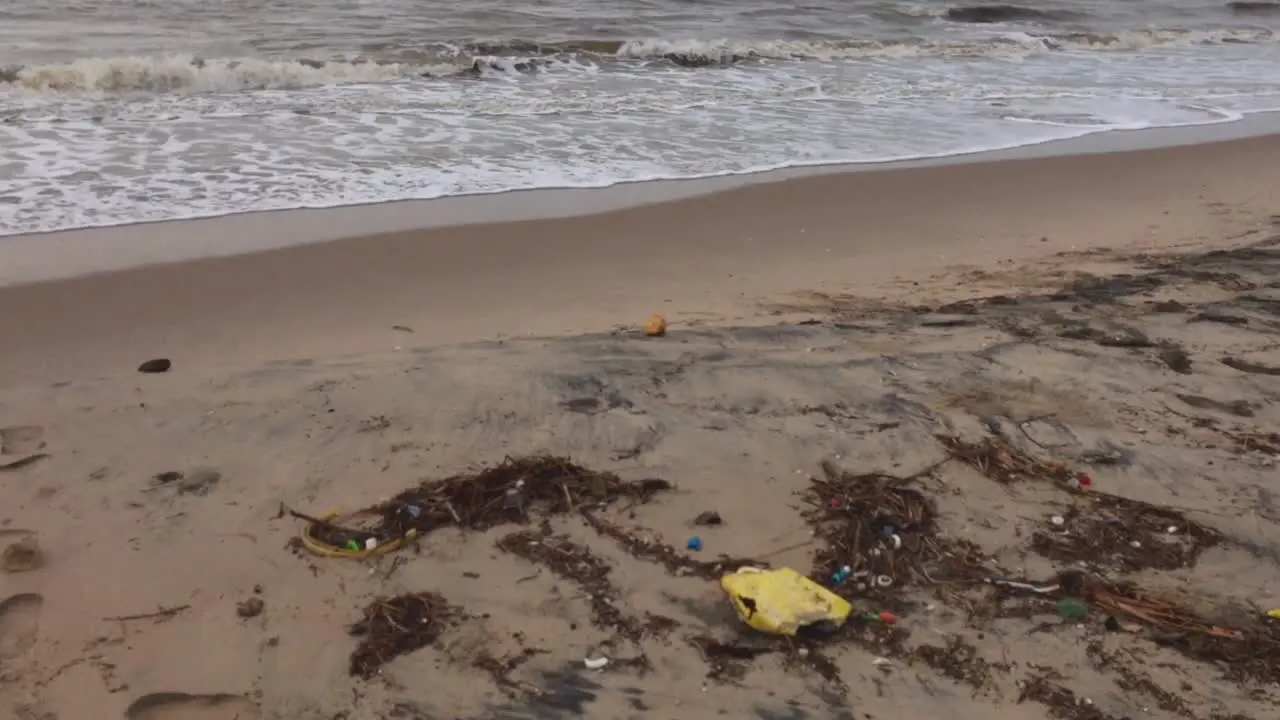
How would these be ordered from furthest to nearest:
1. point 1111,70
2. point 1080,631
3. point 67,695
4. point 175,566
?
1. point 1111,70
2. point 175,566
3. point 1080,631
4. point 67,695

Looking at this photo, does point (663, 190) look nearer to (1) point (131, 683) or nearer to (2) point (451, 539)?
(2) point (451, 539)

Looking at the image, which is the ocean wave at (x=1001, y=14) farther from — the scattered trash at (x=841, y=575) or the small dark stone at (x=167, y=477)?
the small dark stone at (x=167, y=477)

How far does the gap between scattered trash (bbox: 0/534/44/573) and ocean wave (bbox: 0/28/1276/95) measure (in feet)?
25.0

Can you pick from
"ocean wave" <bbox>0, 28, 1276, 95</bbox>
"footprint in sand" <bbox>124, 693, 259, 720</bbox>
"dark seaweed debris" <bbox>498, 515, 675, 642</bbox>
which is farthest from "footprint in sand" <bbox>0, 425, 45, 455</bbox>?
"ocean wave" <bbox>0, 28, 1276, 95</bbox>

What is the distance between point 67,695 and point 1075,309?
4375mm

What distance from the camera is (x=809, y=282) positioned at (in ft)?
17.7

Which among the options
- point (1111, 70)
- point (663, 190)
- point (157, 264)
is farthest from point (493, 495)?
point (1111, 70)

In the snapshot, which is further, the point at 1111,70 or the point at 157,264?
the point at 1111,70

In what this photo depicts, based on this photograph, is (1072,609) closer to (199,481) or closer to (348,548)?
(348,548)

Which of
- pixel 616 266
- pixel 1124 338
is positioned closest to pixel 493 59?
pixel 616 266

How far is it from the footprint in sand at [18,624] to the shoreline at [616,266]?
1.56 metres

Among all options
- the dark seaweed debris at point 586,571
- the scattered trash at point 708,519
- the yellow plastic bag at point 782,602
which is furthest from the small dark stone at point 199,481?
the yellow plastic bag at point 782,602

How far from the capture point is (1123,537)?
3.08m

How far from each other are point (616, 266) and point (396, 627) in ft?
10.6
